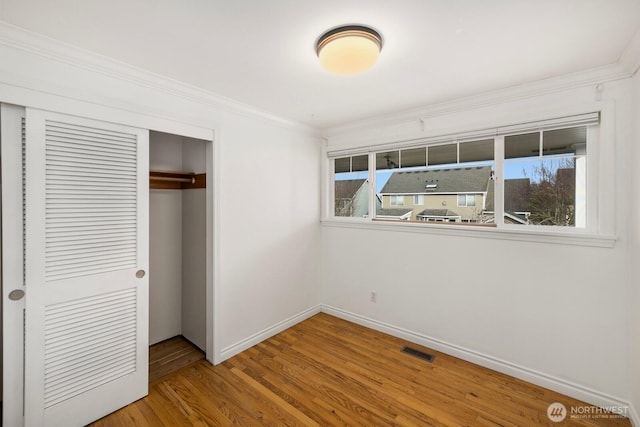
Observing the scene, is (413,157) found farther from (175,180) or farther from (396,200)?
(175,180)

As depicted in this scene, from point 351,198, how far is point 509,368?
2304 mm

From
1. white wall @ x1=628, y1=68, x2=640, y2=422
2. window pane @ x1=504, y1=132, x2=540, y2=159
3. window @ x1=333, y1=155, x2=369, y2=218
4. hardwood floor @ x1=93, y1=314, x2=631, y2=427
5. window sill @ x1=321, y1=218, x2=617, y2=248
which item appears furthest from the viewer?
window @ x1=333, y1=155, x2=369, y2=218

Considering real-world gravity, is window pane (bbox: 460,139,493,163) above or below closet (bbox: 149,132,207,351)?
above

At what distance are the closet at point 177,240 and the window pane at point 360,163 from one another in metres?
1.76

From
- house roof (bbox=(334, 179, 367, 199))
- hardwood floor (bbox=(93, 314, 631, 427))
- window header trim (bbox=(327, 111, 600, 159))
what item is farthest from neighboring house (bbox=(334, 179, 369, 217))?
hardwood floor (bbox=(93, 314, 631, 427))

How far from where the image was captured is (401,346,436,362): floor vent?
2.65 m

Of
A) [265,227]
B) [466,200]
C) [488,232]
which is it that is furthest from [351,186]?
[488,232]

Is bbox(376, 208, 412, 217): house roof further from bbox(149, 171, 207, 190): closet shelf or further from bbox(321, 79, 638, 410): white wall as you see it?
bbox(149, 171, 207, 190): closet shelf

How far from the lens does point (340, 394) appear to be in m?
2.17

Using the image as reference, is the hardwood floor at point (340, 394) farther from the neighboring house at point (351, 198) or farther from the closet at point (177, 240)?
the neighboring house at point (351, 198)

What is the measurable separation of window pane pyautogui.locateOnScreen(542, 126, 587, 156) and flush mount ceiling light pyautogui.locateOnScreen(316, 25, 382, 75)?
5.51 ft

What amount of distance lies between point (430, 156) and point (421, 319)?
1709 mm

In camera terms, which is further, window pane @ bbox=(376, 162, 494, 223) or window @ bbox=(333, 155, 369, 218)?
window @ bbox=(333, 155, 369, 218)

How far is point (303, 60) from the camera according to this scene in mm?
1870
